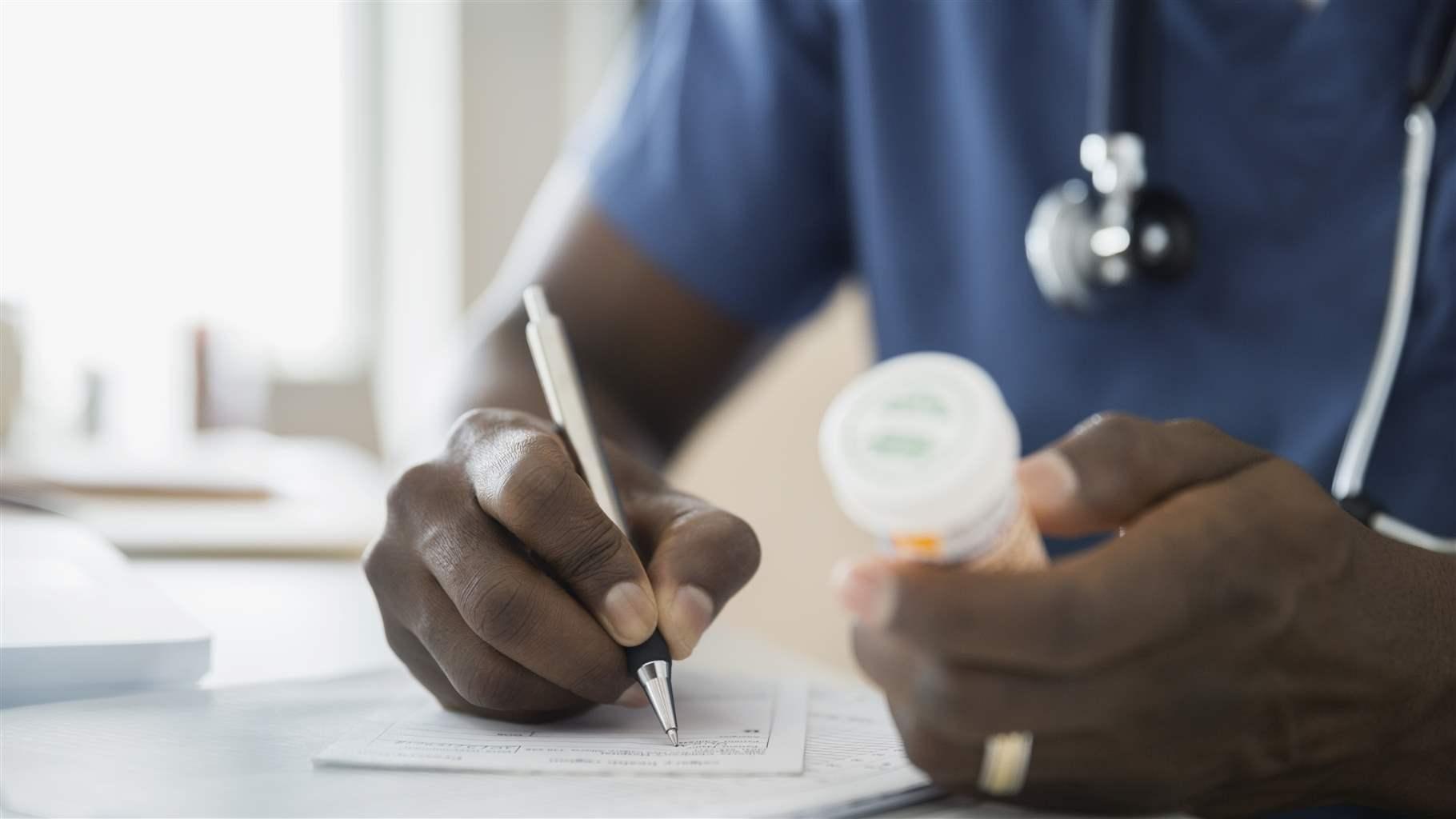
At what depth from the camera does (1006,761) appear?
11.3 inches

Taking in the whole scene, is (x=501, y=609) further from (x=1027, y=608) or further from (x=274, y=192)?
A: (x=274, y=192)

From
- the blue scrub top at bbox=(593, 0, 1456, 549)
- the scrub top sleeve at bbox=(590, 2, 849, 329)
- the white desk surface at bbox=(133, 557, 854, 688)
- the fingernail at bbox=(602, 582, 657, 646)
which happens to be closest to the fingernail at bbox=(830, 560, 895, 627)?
the fingernail at bbox=(602, 582, 657, 646)

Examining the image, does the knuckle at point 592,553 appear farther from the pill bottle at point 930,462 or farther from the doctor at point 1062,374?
the pill bottle at point 930,462

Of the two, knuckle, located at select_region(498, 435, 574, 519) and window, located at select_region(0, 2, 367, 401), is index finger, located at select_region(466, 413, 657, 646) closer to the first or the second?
knuckle, located at select_region(498, 435, 574, 519)

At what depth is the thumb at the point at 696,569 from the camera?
0.39m

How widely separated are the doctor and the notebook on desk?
0.13 feet

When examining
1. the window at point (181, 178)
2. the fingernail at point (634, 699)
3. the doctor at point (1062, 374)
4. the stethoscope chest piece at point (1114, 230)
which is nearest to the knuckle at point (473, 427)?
the doctor at point (1062, 374)

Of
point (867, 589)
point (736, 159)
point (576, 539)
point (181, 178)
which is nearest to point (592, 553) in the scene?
point (576, 539)

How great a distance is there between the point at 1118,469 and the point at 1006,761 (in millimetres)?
74

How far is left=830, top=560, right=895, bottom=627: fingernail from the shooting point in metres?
0.26

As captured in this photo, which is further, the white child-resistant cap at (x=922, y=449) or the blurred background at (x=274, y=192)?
the blurred background at (x=274, y=192)

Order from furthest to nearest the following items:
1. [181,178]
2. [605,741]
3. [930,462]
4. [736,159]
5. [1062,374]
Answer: [181,178]
[736,159]
[1062,374]
[605,741]
[930,462]

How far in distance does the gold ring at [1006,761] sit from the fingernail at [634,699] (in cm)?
16

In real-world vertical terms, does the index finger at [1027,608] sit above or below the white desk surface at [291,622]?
above
